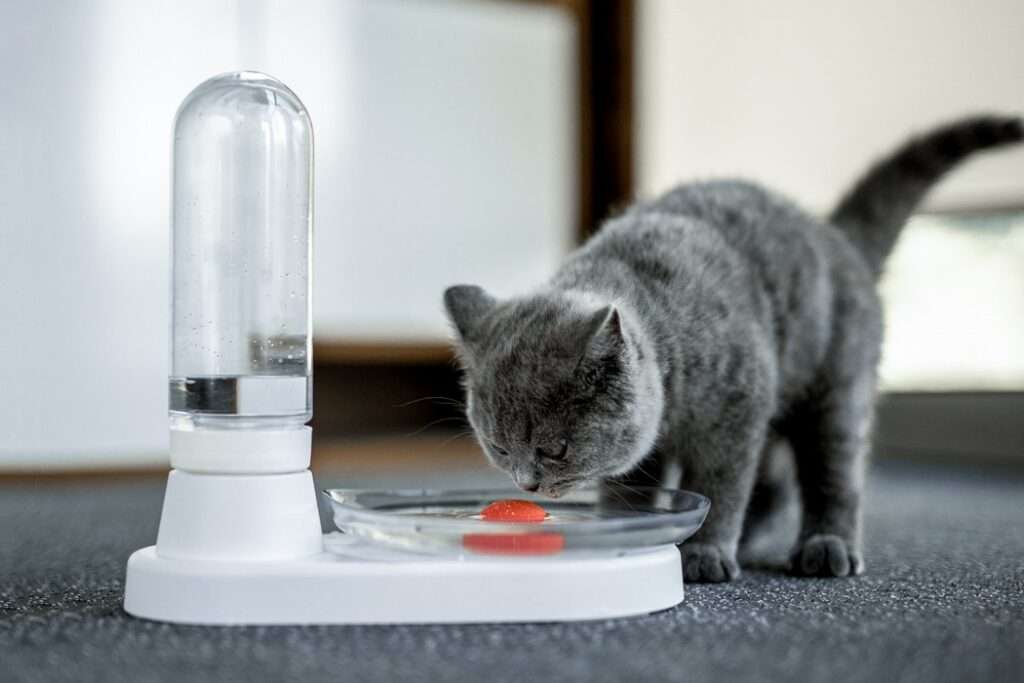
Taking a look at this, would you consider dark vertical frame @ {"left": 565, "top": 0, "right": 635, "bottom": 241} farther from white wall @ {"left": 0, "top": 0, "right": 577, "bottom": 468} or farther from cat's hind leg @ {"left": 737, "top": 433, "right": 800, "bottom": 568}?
cat's hind leg @ {"left": 737, "top": 433, "right": 800, "bottom": 568}

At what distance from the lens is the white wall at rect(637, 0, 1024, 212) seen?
284 centimetres

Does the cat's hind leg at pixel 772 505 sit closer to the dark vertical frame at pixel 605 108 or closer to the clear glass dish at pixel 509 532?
the clear glass dish at pixel 509 532

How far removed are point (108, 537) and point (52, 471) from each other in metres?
1.20

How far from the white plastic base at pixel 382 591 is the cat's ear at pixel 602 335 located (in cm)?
23

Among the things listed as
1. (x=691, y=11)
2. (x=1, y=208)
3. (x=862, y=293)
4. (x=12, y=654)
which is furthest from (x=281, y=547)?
(x=691, y=11)

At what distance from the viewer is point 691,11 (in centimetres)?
361

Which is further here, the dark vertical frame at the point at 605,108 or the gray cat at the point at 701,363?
the dark vertical frame at the point at 605,108

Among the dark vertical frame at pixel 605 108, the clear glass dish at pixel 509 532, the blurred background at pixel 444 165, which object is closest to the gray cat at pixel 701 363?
the clear glass dish at pixel 509 532

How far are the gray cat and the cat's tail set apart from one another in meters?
0.04

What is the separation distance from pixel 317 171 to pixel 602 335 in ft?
6.56

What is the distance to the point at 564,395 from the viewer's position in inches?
46.8

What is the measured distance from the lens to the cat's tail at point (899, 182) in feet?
5.43

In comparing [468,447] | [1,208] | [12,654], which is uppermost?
[1,208]

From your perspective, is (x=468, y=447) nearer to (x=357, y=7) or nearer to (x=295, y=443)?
(x=357, y=7)
